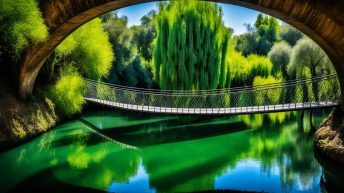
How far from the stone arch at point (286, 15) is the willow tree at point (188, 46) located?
700 centimetres

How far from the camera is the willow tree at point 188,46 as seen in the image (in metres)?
16.1

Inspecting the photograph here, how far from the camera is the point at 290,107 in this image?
36.8 ft

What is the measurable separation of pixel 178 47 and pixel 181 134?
16.1ft

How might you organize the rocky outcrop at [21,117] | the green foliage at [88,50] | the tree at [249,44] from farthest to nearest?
the tree at [249,44], the green foliage at [88,50], the rocky outcrop at [21,117]

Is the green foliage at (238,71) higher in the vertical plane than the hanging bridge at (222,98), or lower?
higher

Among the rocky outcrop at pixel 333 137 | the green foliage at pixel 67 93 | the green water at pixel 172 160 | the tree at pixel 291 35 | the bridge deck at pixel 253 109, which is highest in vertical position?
the tree at pixel 291 35

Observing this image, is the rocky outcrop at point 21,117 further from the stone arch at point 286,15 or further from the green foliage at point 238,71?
the green foliage at point 238,71

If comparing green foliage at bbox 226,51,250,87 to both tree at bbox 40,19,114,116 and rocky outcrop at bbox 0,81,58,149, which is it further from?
rocky outcrop at bbox 0,81,58,149


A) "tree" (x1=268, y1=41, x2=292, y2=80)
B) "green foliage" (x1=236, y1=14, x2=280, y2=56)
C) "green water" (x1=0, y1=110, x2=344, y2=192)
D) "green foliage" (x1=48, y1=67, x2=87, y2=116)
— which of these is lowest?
"green water" (x1=0, y1=110, x2=344, y2=192)

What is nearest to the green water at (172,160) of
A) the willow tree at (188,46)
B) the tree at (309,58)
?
the willow tree at (188,46)

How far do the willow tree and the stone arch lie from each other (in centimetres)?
700

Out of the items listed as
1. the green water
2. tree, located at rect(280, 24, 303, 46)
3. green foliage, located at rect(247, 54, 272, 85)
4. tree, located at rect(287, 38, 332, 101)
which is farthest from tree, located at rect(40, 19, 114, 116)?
tree, located at rect(280, 24, 303, 46)

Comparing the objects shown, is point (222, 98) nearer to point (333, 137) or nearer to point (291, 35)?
point (333, 137)

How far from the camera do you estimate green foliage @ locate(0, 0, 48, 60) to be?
29.3ft
